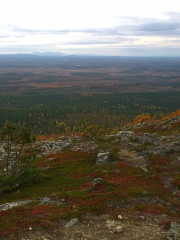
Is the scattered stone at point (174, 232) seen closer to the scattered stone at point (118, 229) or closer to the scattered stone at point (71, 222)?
the scattered stone at point (118, 229)

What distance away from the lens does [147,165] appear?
116ft

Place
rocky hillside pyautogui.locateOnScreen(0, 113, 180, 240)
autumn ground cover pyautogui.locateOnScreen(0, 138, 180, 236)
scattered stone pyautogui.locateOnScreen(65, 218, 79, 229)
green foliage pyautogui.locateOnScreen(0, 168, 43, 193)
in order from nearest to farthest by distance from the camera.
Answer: rocky hillside pyautogui.locateOnScreen(0, 113, 180, 240)
scattered stone pyautogui.locateOnScreen(65, 218, 79, 229)
autumn ground cover pyautogui.locateOnScreen(0, 138, 180, 236)
green foliage pyautogui.locateOnScreen(0, 168, 43, 193)

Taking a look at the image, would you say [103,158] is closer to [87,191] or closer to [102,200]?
[87,191]

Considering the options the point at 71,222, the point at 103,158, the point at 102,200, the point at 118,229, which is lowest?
the point at 103,158

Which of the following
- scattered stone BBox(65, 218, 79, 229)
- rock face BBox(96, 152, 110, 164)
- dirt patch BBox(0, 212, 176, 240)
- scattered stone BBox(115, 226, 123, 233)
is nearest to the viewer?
dirt patch BBox(0, 212, 176, 240)

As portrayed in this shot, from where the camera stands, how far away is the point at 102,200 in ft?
74.3

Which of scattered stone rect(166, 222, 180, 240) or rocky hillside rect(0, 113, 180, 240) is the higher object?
scattered stone rect(166, 222, 180, 240)

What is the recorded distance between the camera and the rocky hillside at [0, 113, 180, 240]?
691 inches

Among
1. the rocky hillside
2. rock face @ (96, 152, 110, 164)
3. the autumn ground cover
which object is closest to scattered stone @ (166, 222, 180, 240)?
the rocky hillside

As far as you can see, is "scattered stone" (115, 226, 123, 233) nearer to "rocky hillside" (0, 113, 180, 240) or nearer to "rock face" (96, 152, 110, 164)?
"rocky hillside" (0, 113, 180, 240)

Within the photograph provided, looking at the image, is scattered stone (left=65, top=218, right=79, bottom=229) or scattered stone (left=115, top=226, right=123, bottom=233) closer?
scattered stone (left=115, top=226, right=123, bottom=233)

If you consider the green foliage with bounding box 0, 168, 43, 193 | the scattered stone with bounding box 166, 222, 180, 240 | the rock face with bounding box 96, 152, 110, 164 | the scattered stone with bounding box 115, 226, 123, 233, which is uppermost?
the scattered stone with bounding box 166, 222, 180, 240

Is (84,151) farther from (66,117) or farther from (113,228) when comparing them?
(66,117)

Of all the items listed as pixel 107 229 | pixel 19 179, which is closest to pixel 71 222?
pixel 107 229
